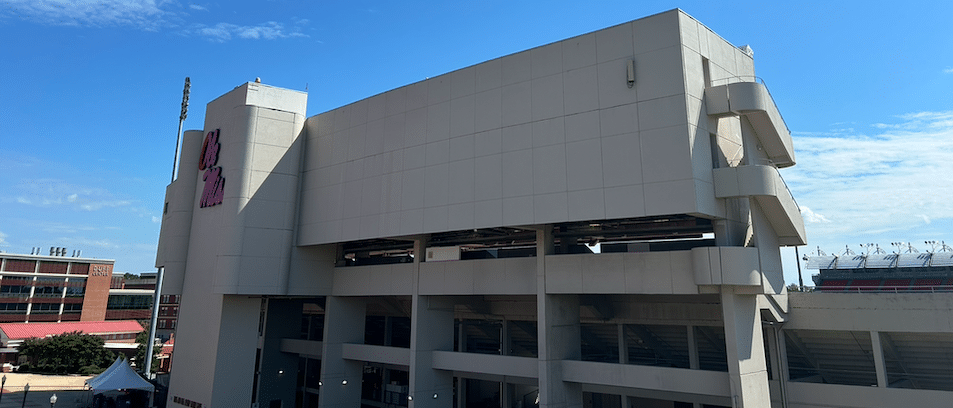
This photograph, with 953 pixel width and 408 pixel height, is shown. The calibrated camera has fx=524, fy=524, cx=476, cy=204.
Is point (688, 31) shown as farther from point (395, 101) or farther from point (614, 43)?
point (395, 101)

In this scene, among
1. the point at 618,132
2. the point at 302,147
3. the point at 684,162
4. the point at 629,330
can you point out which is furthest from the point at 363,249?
the point at 684,162

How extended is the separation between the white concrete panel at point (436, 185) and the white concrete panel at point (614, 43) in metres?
10.2

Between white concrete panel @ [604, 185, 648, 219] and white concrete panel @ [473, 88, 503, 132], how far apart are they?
7.42 meters

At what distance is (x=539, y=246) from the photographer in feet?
90.8

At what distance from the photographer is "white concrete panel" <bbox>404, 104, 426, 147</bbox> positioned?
3061 centimetres

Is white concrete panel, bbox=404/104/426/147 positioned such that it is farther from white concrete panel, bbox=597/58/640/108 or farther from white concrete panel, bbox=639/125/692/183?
white concrete panel, bbox=639/125/692/183

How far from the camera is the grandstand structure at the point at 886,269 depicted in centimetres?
7394

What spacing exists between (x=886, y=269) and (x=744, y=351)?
7561 cm

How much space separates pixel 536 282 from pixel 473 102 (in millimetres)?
10446

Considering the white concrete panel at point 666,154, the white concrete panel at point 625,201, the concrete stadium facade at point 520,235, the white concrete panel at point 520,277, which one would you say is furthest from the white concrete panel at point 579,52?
the white concrete panel at point 520,277

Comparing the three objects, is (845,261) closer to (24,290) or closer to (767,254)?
(767,254)

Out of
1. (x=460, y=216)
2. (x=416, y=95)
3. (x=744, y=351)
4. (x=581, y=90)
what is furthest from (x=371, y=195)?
(x=744, y=351)

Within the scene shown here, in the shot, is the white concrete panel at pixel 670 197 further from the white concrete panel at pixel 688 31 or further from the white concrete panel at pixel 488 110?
the white concrete panel at pixel 488 110

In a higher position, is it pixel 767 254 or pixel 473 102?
pixel 473 102
